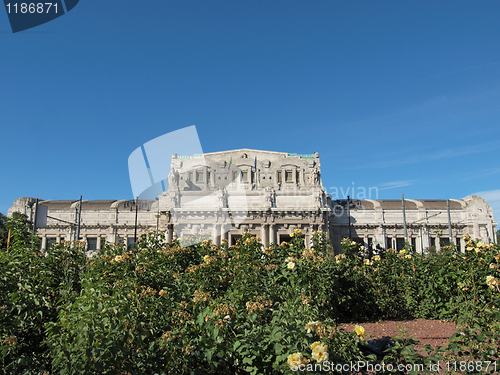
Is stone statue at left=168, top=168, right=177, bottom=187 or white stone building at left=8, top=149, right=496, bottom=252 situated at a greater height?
stone statue at left=168, top=168, right=177, bottom=187

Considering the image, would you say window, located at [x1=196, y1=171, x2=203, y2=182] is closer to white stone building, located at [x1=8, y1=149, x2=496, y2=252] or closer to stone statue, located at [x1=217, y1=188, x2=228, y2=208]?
white stone building, located at [x1=8, y1=149, x2=496, y2=252]

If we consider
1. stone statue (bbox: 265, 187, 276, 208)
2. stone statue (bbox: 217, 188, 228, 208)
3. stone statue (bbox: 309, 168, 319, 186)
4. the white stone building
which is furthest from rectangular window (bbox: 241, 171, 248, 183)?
stone statue (bbox: 309, 168, 319, 186)

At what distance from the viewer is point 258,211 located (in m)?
38.2

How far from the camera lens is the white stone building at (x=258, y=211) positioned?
3844cm

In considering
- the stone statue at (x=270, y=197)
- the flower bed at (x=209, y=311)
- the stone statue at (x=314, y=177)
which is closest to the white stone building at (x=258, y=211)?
the stone statue at (x=270, y=197)

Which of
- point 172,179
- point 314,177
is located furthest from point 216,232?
point 314,177

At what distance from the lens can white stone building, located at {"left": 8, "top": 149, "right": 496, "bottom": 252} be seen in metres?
38.4

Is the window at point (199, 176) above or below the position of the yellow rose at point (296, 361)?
above

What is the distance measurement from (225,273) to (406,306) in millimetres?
6204

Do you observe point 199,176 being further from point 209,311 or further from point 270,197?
point 209,311

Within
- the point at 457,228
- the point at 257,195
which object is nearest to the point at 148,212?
the point at 257,195

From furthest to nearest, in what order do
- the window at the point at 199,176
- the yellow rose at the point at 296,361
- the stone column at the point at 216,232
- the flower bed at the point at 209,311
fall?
the window at the point at 199,176, the stone column at the point at 216,232, the flower bed at the point at 209,311, the yellow rose at the point at 296,361

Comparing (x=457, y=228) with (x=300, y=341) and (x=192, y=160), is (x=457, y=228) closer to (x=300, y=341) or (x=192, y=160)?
(x=192, y=160)

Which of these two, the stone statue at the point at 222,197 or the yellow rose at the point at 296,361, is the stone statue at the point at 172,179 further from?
the yellow rose at the point at 296,361
